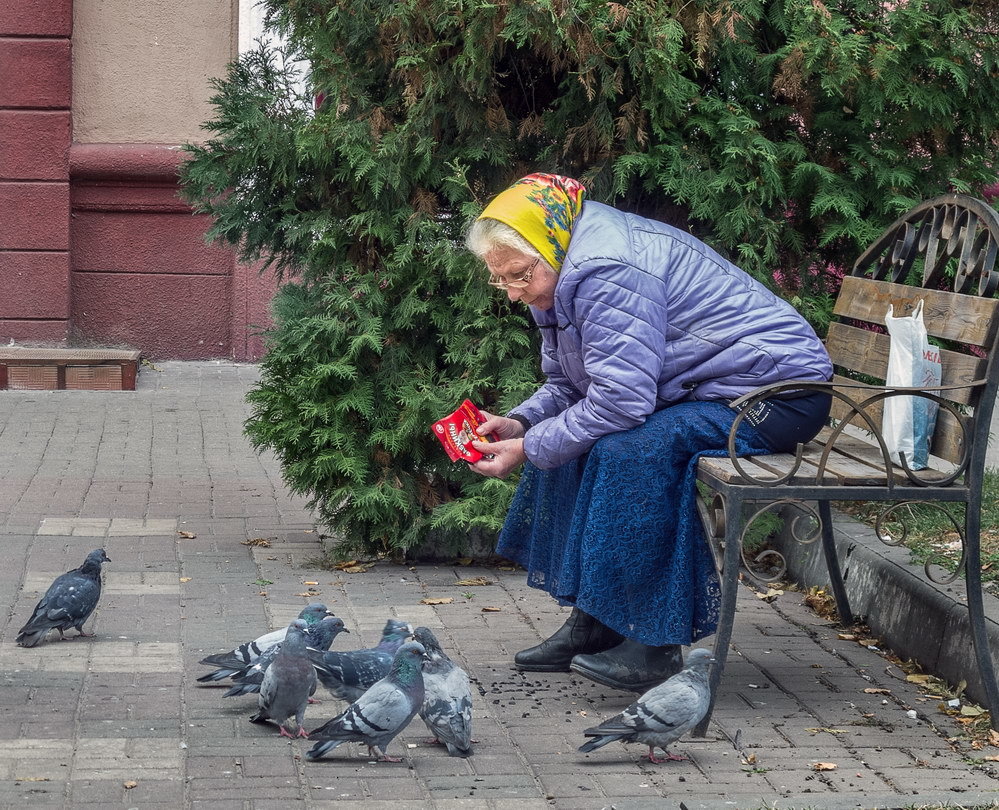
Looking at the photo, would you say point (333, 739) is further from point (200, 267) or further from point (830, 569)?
point (200, 267)

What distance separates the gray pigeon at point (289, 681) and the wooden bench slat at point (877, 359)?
6.58ft

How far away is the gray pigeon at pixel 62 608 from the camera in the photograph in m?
4.57

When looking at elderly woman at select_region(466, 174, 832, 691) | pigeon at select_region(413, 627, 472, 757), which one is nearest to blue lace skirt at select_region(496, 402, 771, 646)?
elderly woman at select_region(466, 174, 832, 691)

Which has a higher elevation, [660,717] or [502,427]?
[502,427]

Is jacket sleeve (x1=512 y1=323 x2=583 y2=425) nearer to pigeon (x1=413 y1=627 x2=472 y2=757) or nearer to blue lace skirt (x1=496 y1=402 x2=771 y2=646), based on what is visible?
blue lace skirt (x1=496 y1=402 x2=771 y2=646)

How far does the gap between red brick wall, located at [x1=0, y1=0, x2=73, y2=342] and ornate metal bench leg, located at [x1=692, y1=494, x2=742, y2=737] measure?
333 inches

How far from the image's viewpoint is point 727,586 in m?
3.89

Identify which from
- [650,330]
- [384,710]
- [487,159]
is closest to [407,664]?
[384,710]

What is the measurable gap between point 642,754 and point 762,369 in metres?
1.18

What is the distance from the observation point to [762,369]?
164 inches

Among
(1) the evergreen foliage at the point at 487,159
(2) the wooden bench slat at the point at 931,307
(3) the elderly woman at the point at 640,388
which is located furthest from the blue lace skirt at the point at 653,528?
(1) the evergreen foliage at the point at 487,159

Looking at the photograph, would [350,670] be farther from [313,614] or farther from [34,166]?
[34,166]

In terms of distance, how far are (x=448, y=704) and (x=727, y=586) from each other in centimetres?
84

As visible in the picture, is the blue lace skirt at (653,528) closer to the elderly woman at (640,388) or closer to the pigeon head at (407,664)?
the elderly woman at (640,388)
